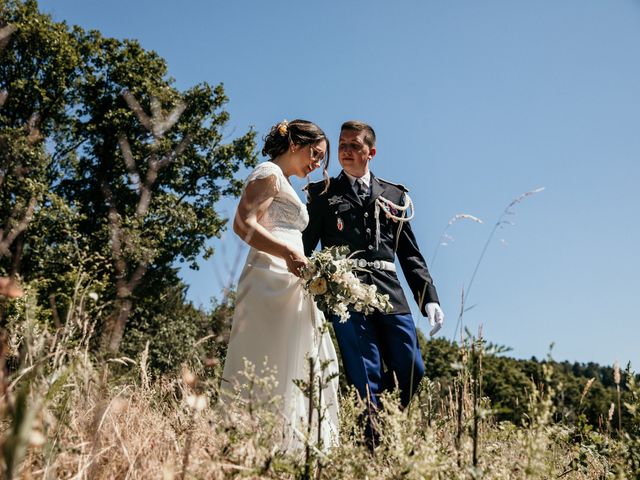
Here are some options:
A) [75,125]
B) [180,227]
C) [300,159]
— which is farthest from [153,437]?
Answer: [75,125]

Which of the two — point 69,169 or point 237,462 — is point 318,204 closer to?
point 237,462

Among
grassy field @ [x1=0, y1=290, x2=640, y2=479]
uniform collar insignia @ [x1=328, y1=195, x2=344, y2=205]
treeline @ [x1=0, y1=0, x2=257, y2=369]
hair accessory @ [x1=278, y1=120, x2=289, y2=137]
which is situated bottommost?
grassy field @ [x1=0, y1=290, x2=640, y2=479]

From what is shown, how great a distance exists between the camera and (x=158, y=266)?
57.7 feet

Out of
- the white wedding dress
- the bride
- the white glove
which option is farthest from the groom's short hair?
the white glove

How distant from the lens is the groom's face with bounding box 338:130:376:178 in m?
4.32

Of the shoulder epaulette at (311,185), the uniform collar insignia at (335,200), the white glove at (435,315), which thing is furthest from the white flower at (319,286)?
the shoulder epaulette at (311,185)

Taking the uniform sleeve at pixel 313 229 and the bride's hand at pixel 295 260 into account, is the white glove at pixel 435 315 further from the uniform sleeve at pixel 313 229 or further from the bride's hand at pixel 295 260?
the bride's hand at pixel 295 260

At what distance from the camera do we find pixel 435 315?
4.12 m

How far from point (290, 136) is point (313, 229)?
0.74 meters

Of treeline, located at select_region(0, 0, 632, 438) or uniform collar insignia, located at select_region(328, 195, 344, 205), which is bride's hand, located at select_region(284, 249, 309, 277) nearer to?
uniform collar insignia, located at select_region(328, 195, 344, 205)

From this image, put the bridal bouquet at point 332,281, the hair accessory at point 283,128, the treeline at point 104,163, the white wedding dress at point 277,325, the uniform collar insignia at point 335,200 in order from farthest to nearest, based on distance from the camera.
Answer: the treeline at point 104,163 < the uniform collar insignia at point 335,200 < the hair accessory at point 283,128 < the white wedding dress at point 277,325 < the bridal bouquet at point 332,281

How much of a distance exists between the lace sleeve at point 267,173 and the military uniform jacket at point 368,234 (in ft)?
2.22

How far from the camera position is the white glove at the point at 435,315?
4.05 m

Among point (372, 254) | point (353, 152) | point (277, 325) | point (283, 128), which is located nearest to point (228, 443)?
point (277, 325)
